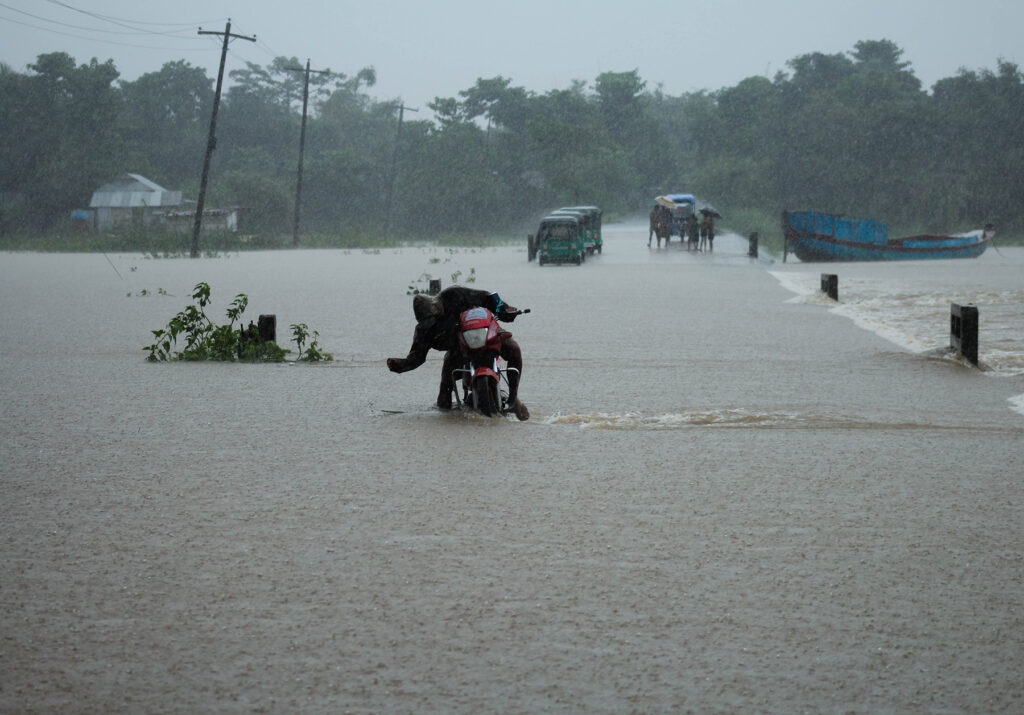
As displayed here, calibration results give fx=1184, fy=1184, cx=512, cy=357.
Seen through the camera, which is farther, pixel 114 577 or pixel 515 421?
pixel 515 421

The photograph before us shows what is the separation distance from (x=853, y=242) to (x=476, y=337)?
1499 inches

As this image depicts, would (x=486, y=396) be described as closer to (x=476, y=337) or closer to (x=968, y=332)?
(x=476, y=337)

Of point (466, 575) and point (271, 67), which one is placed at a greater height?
point (271, 67)

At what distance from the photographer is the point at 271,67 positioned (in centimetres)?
11612

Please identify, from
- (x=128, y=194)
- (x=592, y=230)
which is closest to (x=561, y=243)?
(x=592, y=230)

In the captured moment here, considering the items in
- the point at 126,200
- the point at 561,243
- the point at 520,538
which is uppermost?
the point at 126,200

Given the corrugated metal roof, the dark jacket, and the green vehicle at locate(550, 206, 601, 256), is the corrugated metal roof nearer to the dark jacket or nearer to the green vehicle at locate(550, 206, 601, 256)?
the green vehicle at locate(550, 206, 601, 256)

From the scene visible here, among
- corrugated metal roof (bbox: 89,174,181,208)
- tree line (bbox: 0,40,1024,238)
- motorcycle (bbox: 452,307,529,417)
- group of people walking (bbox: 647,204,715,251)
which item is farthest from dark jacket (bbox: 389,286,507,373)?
corrugated metal roof (bbox: 89,174,181,208)

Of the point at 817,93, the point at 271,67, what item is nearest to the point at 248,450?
the point at 817,93

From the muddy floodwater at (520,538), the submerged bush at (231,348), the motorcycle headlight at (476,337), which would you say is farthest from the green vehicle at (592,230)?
the motorcycle headlight at (476,337)

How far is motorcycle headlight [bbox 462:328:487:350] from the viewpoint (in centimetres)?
859

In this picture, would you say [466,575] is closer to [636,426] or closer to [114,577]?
[114,577]

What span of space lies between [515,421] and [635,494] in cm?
260

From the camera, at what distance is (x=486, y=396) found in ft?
29.2
